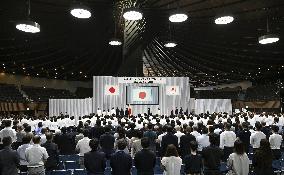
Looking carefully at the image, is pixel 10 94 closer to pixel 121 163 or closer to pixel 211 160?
pixel 121 163

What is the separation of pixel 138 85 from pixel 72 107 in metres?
6.95

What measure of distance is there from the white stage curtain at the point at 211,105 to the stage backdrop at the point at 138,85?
9.44 ft

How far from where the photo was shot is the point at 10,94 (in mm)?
32594

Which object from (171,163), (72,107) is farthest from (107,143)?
(72,107)

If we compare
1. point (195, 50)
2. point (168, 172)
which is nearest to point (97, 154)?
point (168, 172)

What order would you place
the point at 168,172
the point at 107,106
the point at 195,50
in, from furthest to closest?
the point at 107,106
the point at 195,50
the point at 168,172

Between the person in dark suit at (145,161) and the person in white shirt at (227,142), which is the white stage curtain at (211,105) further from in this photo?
the person in dark suit at (145,161)

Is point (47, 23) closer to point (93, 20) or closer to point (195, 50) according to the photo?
point (93, 20)

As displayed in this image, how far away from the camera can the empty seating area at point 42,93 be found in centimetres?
3617

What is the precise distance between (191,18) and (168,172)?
15.0m

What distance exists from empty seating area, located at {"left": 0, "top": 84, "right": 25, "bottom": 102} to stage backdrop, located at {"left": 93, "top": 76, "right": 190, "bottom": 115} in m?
8.72

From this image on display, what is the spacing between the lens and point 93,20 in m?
20.8

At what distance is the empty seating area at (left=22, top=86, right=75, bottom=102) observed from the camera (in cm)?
3617

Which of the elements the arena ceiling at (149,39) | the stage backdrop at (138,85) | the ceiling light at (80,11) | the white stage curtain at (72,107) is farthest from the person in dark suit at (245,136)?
the white stage curtain at (72,107)
